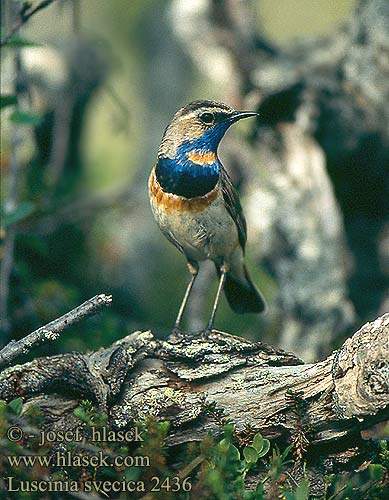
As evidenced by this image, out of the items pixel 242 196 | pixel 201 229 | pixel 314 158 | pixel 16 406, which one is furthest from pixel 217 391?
pixel 242 196

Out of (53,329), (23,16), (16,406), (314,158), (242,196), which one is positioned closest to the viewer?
(16,406)

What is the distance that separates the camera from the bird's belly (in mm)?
4512

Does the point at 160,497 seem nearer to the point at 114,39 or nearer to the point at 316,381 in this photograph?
the point at 316,381

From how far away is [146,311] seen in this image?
796 centimetres

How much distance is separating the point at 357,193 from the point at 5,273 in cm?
305

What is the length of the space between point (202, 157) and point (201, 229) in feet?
1.32

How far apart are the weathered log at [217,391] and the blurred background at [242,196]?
49.4 inches

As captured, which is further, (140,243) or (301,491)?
(140,243)

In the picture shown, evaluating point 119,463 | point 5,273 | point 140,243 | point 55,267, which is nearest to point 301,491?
point 119,463

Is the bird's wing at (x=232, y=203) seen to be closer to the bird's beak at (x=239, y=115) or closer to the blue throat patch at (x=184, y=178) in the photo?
the blue throat patch at (x=184, y=178)

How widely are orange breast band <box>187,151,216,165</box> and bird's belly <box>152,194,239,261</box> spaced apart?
206 mm

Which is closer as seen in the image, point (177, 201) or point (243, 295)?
point (177, 201)

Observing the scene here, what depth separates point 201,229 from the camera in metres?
4.58

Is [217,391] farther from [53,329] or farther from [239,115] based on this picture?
[239,115]
